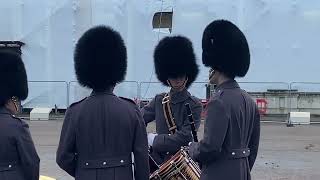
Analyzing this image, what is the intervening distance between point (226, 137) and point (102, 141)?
878 millimetres

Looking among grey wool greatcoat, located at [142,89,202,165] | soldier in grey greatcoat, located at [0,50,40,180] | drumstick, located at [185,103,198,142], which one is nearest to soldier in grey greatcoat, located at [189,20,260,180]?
drumstick, located at [185,103,198,142]

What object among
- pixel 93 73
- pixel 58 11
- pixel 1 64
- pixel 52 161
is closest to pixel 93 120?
pixel 93 73

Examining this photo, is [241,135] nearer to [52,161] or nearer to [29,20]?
[52,161]

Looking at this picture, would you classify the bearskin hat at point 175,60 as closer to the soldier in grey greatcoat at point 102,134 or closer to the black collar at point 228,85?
the black collar at point 228,85

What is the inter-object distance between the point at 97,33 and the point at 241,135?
1.29 meters

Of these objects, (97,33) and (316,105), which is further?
(316,105)

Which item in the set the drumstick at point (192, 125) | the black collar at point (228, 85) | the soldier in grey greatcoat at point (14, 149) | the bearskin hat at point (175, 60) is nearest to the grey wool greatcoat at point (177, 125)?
the drumstick at point (192, 125)

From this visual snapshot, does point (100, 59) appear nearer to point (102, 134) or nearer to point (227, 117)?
point (102, 134)

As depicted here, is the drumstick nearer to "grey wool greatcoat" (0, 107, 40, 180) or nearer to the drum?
the drum

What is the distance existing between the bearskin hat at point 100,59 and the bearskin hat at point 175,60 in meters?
1.05

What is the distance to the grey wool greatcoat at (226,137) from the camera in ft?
13.9

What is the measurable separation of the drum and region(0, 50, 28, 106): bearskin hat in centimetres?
125

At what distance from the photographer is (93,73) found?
14.3ft

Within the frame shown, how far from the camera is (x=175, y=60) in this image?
561 cm
